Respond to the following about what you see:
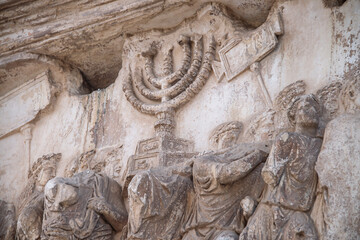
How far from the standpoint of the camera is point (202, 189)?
597 cm

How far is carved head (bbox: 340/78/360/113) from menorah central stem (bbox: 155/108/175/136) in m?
1.82

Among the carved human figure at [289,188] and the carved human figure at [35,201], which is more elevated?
the carved human figure at [35,201]

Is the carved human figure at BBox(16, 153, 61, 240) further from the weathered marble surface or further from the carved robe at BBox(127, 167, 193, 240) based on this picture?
the carved robe at BBox(127, 167, 193, 240)

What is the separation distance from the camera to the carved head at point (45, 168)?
7602mm

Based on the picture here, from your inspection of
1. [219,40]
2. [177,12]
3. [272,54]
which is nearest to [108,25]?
[177,12]

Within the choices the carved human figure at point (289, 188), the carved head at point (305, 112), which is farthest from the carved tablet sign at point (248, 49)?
the carved human figure at point (289, 188)

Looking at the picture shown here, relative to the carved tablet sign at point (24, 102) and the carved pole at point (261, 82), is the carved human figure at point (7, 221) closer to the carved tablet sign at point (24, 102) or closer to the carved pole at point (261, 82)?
the carved tablet sign at point (24, 102)

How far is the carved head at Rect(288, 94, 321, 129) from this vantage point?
573 centimetres

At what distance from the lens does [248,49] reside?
679 cm

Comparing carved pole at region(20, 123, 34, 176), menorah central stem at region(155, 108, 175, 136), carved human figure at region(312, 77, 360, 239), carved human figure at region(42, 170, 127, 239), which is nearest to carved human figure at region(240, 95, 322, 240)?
carved human figure at region(312, 77, 360, 239)

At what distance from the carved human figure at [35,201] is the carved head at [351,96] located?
3.26 metres

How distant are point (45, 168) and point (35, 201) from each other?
0.45 m

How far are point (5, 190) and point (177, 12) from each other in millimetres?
2769

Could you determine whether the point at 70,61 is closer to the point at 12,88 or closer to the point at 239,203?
the point at 12,88
